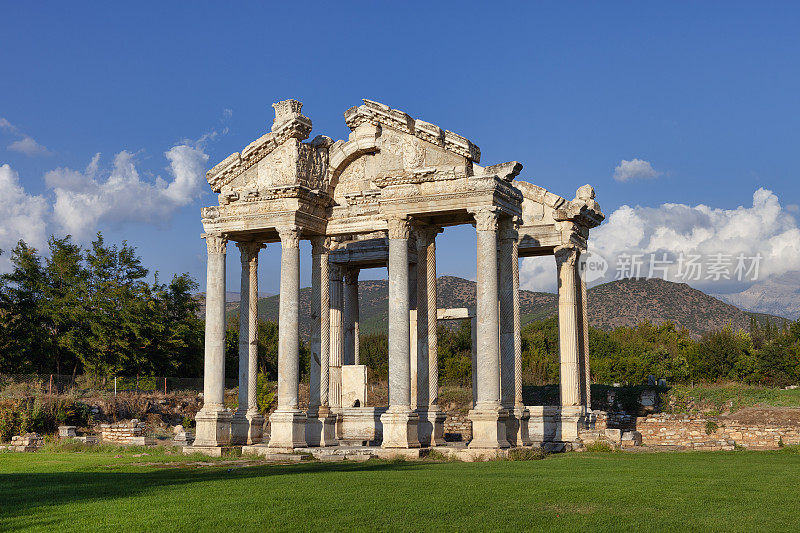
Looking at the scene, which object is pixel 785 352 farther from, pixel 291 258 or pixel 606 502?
pixel 606 502

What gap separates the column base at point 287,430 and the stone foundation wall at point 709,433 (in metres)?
14.3

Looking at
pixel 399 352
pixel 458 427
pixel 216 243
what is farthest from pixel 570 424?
pixel 216 243

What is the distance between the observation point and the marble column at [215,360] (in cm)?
2525

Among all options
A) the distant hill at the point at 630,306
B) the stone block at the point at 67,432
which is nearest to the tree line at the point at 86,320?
the stone block at the point at 67,432

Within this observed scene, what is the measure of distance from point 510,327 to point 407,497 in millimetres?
11426

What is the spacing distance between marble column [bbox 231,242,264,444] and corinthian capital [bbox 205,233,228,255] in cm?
126

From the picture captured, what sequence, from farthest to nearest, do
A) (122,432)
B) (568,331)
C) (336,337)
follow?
(122,432) → (336,337) → (568,331)

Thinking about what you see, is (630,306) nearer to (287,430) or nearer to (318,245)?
(318,245)

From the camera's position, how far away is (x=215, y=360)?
84.9ft

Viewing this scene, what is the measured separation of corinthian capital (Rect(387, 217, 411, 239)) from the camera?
23875 millimetres

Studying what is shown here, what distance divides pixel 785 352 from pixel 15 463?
64.4 m

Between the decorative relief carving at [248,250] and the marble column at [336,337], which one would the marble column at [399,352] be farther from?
the decorative relief carving at [248,250]

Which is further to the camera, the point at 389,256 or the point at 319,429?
the point at 319,429

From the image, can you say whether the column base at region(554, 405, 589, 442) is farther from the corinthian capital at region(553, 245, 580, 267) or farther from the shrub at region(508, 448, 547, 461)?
the corinthian capital at region(553, 245, 580, 267)
